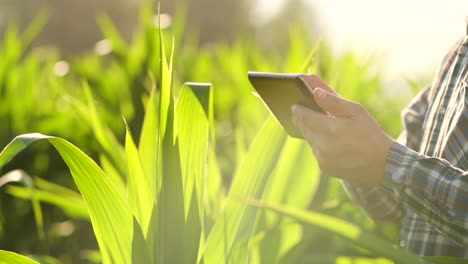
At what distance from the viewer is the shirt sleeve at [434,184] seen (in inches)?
28.7

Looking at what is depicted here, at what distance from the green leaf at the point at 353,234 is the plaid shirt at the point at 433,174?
0.30 ft

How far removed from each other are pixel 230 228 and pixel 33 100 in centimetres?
151

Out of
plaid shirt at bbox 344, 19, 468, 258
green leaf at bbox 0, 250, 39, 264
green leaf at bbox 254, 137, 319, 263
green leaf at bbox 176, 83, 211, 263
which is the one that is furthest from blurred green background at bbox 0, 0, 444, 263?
green leaf at bbox 0, 250, 39, 264

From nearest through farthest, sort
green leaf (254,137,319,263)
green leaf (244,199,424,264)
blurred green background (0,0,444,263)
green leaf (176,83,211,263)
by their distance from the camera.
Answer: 1. green leaf (244,199,424,264)
2. green leaf (176,83,211,263)
3. green leaf (254,137,319,263)
4. blurred green background (0,0,444,263)

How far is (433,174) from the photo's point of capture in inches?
29.1

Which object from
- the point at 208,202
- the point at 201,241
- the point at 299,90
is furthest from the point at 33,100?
the point at 299,90

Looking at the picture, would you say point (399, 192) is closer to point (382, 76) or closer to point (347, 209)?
point (347, 209)

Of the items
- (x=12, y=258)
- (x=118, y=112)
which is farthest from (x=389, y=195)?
(x=118, y=112)

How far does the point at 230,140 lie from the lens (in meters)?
2.24

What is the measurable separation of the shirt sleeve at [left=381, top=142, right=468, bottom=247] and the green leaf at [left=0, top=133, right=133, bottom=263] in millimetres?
329

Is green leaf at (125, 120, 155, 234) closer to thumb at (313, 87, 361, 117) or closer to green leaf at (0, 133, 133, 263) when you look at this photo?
green leaf at (0, 133, 133, 263)

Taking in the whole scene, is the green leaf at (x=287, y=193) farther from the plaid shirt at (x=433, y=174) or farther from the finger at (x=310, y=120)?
the finger at (x=310, y=120)

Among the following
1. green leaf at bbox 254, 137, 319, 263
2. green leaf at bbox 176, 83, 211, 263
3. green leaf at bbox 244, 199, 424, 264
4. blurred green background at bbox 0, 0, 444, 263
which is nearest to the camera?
green leaf at bbox 244, 199, 424, 264

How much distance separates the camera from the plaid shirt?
74cm
